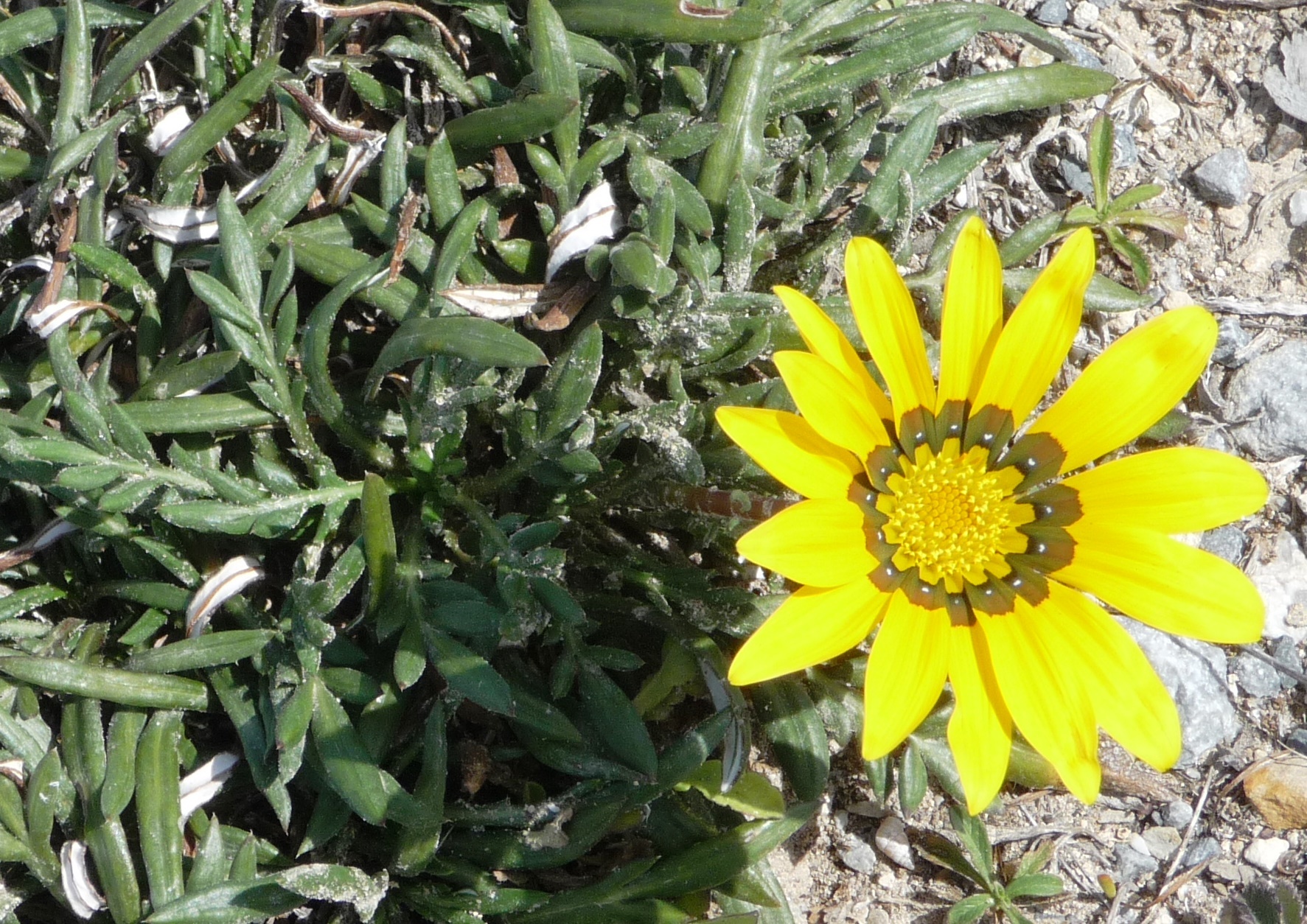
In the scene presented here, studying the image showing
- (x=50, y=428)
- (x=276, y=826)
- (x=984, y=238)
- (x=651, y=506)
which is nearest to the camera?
(x=984, y=238)

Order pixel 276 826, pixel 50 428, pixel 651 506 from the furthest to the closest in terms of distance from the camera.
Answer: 1. pixel 276 826
2. pixel 651 506
3. pixel 50 428

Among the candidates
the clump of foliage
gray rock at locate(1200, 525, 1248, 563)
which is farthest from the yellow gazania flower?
gray rock at locate(1200, 525, 1248, 563)

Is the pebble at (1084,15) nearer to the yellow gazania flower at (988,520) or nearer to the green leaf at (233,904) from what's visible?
the yellow gazania flower at (988,520)

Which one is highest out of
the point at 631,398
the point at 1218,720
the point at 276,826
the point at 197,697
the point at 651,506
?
the point at 631,398

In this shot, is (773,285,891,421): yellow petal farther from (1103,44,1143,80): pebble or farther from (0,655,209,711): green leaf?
(1103,44,1143,80): pebble

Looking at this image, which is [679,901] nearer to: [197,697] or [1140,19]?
[197,697]

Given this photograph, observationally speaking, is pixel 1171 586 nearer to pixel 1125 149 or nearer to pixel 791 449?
pixel 791 449

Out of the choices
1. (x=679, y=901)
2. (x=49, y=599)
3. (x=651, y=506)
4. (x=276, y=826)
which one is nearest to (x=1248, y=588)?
(x=651, y=506)
